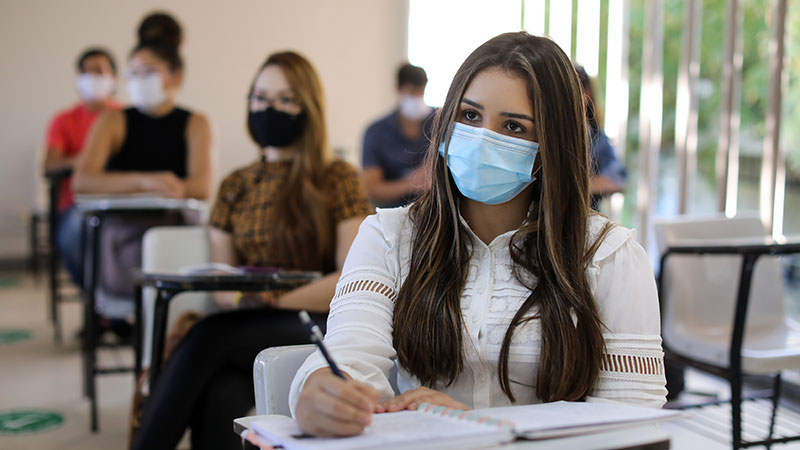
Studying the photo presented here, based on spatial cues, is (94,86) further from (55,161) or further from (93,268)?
(93,268)

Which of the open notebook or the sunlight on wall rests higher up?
the sunlight on wall

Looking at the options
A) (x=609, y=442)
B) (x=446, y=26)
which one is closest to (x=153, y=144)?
(x=609, y=442)

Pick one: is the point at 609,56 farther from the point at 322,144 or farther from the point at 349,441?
the point at 349,441

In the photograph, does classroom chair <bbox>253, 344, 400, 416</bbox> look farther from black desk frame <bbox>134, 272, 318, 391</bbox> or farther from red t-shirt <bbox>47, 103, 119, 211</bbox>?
red t-shirt <bbox>47, 103, 119, 211</bbox>

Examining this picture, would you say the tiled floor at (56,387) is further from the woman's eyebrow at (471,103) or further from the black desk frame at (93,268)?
the woman's eyebrow at (471,103)

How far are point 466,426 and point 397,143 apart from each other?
134 inches

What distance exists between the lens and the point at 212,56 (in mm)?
6945

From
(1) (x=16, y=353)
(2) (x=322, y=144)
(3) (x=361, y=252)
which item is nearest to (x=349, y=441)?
(3) (x=361, y=252)

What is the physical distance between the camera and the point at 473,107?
123 centimetres

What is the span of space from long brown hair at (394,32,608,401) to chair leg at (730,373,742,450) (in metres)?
1.12

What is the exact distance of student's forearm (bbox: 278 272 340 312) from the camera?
6.76 feet

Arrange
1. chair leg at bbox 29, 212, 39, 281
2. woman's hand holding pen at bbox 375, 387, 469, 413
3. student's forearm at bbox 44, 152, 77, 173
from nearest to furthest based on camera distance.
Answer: woman's hand holding pen at bbox 375, 387, 469, 413 < student's forearm at bbox 44, 152, 77, 173 < chair leg at bbox 29, 212, 39, 281

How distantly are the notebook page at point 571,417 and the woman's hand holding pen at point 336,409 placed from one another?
0.46 feet

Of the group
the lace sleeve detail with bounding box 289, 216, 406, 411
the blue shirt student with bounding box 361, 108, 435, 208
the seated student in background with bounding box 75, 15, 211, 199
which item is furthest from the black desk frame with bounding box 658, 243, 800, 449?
the seated student in background with bounding box 75, 15, 211, 199
